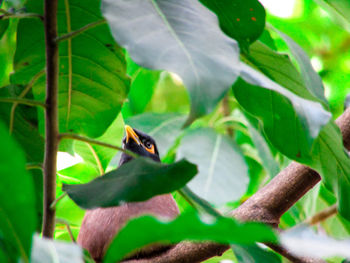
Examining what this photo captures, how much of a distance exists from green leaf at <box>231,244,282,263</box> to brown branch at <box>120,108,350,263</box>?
0.80 feet


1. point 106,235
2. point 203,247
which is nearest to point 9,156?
point 203,247

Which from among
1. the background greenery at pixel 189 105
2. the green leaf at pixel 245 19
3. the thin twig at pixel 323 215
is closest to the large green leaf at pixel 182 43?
the background greenery at pixel 189 105

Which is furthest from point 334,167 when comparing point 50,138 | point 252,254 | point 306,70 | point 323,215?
point 323,215

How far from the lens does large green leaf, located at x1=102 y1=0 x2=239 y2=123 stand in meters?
0.92

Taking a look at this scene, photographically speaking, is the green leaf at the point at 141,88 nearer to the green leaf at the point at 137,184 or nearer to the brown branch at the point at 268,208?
the brown branch at the point at 268,208

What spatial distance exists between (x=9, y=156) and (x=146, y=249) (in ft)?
3.18

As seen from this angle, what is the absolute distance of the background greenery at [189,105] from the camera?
82 cm

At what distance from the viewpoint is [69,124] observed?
5.46 feet

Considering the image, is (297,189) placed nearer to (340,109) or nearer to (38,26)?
(38,26)

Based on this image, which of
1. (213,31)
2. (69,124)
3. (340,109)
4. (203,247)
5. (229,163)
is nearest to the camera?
(213,31)

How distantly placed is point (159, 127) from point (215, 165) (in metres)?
0.50

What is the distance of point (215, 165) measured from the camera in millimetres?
2459

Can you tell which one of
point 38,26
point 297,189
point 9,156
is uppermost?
point 9,156

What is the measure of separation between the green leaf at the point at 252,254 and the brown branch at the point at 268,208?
0.24m
